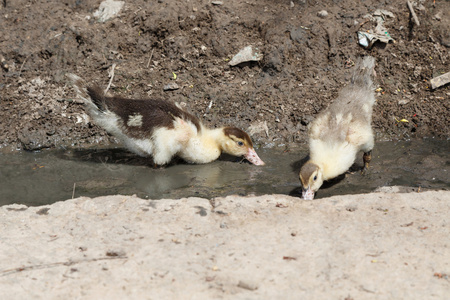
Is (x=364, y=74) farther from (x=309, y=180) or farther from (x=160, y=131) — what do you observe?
(x=160, y=131)

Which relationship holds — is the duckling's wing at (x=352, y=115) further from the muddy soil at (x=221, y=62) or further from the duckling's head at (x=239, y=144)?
the muddy soil at (x=221, y=62)

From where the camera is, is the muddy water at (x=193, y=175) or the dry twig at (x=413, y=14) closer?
the muddy water at (x=193, y=175)

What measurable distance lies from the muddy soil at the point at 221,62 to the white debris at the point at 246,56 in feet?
0.33

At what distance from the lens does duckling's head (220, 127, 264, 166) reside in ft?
21.6

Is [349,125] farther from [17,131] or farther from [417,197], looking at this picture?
[17,131]

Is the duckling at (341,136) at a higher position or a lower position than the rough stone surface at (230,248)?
lower

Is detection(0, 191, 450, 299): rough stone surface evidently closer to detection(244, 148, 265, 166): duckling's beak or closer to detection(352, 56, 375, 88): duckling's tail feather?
detection(244, 148, 265, 166): duckling's beak

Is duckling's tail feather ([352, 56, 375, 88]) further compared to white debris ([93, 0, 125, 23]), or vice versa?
white debris ([93, 0, 125, 23])

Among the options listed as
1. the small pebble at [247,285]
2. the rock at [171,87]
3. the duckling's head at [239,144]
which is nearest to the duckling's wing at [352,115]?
the duckling's head at [239,144]

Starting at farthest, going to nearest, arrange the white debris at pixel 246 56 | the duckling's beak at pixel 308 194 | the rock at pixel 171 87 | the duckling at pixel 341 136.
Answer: the white debris at pixel 246 56 → the rock at pixel 171 87 → the duckling at pixel 341 136 → the duckling's beak at pixel 308 194

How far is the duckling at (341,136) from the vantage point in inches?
210

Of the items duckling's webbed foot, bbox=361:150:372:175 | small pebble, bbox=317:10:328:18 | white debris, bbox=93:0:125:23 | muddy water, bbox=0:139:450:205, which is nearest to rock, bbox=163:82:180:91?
muddy water, bbox=0:139:450:205

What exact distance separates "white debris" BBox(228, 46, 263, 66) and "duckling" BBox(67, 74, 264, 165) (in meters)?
1.82

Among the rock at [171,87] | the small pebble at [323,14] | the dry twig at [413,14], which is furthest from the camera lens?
the small pebble at [323,14]
